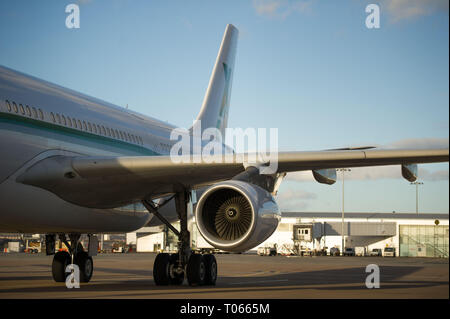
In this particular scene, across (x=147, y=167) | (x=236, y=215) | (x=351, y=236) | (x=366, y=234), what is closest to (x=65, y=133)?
(x=147, y=167)

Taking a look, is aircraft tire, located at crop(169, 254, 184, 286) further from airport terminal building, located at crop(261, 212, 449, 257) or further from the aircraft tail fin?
airport terminal building, located at crop(261, 212, 449, 257)

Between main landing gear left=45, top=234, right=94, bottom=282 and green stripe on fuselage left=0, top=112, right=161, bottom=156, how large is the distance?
10.6 feet

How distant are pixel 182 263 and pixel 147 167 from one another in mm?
3821

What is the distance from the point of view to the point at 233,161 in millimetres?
11859

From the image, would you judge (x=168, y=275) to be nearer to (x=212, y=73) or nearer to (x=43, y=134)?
(x=43, y=134)

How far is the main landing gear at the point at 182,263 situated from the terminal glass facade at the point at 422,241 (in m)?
46.4

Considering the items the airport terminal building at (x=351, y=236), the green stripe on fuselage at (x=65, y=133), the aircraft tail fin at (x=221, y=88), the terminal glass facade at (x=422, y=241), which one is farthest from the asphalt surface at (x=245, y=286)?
the airport terminal building at (x=351, y=236)

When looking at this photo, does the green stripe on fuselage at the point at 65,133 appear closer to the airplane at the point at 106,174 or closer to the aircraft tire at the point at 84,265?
the airplane at the point at 106,174

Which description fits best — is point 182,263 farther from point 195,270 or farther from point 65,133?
point 65,133

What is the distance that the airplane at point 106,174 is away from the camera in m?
11.1

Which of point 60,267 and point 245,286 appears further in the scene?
point 60,267

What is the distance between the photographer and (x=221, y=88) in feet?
72.6

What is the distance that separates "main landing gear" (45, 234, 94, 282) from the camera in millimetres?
16453
